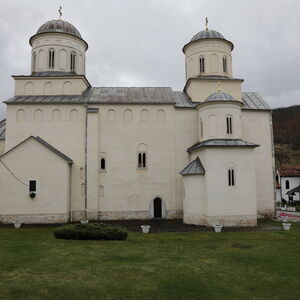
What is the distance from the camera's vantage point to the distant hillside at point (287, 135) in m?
82.8

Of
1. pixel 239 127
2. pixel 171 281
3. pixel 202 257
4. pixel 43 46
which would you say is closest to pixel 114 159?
pixel 239 127

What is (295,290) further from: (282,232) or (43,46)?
(43,46)

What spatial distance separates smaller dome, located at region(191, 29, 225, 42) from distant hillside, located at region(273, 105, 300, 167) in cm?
5806

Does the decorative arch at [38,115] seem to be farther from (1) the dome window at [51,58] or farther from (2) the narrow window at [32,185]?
(2) the narrow window at [32,185]

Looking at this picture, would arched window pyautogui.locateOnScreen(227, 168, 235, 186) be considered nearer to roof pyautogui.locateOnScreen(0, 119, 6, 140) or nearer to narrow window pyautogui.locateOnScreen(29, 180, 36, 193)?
narrow window pyautogui.locateOnScreen(29, 180, 36, 193)

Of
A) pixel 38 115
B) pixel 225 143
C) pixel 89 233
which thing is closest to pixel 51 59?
pixel 38 115

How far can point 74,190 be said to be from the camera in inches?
958

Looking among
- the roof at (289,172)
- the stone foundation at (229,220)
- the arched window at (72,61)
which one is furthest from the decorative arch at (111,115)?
the roof at (289,172)

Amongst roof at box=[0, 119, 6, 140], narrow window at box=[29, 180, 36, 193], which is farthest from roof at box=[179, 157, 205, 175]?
roof at box=[0, 119, 6, 140]

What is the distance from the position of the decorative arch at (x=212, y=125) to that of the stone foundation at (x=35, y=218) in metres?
12.6

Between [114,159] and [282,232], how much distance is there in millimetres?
13566

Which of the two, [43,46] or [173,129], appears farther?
[43,46]

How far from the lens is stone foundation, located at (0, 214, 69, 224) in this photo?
22344 mm

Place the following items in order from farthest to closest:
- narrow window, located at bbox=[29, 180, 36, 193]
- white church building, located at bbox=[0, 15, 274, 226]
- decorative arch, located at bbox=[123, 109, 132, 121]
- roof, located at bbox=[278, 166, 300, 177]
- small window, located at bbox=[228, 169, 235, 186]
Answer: roof, located at bbox=[278, 166, 300, 177] < decorative arch, located at bbox=[123, 109, 132, 121] < narrow window, located at bbox=[29, 180, 36, 193] < white church building, located at bbox=[0, 15, 274, 226] < small window, located at bbox=[228, 169, 235, 186]
